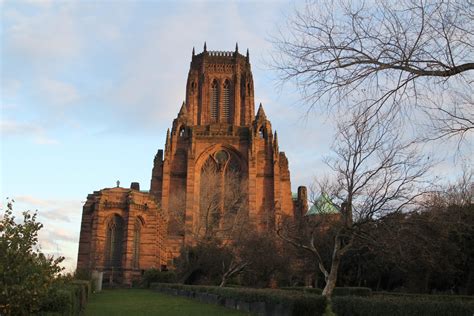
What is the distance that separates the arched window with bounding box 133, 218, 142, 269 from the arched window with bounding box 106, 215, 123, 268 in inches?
49.7

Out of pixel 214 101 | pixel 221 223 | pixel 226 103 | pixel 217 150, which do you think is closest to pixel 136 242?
pixel 221 223

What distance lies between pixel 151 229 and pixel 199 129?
19172 millimetres

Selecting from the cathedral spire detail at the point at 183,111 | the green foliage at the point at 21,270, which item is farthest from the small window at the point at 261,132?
the green foliage at the point at 21,270

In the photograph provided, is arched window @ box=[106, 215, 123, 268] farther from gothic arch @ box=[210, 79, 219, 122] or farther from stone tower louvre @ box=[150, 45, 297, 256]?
gothic arch @ box=[210, 79, 219, 122]

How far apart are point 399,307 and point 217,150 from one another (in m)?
50.8

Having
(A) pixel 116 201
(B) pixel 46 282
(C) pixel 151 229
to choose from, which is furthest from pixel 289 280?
(B) pixel 46 282

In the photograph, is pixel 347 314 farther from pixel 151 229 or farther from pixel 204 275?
pixel 151 229

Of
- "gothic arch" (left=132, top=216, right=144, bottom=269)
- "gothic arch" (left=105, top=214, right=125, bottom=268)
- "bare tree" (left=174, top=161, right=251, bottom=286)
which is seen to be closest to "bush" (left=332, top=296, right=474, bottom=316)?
"bare tree" (left=174, top=161, right=251, bottom=286)

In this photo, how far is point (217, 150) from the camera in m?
61.7

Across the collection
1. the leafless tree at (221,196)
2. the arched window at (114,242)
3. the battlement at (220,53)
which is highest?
the battlement at (220,53)

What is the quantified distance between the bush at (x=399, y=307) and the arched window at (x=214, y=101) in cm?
5547

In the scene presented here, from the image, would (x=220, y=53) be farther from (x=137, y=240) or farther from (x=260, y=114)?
(x=137, y=240)

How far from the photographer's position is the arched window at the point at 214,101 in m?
67.5

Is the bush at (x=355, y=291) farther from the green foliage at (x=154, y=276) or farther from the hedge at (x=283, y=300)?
the green foliage at (x=154, y=276)
